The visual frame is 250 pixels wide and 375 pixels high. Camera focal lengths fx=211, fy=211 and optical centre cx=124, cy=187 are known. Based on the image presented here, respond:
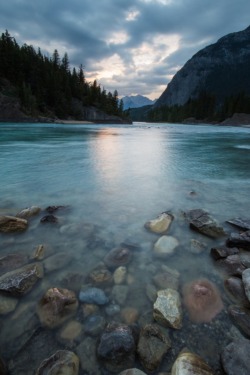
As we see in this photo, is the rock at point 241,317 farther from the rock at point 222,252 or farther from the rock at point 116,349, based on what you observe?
the rock at point 116,349

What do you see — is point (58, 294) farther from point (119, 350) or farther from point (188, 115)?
point (188, 115)

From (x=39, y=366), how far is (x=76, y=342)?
388mm

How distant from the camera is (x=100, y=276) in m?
3.17

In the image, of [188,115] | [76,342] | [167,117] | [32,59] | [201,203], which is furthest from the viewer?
[167,117]

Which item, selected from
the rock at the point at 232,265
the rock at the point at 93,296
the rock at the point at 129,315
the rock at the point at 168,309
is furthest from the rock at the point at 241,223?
the rock at the point at 93,296

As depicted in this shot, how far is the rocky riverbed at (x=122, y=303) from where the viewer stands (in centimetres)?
206

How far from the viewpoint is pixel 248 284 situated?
2.80m

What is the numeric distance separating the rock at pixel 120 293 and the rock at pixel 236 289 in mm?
1431

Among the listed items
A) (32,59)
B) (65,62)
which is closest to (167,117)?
(65,62)

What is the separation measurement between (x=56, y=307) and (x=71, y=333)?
14.7 inches

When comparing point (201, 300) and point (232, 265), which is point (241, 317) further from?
point (232, 265)

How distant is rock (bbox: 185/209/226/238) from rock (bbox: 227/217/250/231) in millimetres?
524

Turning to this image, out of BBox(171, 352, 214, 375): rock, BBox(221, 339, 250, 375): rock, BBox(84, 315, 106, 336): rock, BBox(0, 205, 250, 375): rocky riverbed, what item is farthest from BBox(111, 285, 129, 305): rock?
BBox(221, 339, 250, 375): rock

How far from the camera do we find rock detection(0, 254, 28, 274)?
3.26m
